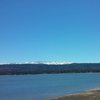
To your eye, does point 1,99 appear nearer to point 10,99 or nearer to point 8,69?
point 10,99

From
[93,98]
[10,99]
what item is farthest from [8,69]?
[93,98]

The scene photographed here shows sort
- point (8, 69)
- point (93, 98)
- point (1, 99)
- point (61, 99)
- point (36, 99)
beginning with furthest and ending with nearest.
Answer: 1. point (8, 69)
2. point (1, 99)
3. point (36, 99)
4. point (61, 99)
5. point (93, 98)

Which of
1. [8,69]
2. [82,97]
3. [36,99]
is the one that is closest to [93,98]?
[82,97]

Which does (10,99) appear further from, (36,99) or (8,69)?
(8,69)

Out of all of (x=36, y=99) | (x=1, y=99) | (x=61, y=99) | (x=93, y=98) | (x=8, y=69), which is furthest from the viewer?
(x=8, y=69)

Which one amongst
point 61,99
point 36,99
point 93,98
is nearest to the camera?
point 93,98

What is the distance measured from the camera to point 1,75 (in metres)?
199

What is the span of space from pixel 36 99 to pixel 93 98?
9.72 m

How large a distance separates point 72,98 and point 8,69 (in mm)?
162409

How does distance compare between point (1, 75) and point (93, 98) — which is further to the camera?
point (1, 75)

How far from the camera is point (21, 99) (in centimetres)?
4191

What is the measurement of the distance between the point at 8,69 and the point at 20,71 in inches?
260

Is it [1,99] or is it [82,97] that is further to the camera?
[1,99]

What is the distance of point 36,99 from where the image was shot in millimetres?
39750
